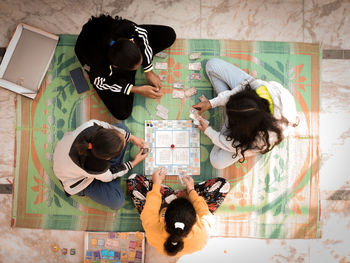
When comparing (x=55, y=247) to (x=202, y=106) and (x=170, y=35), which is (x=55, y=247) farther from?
(x=170, y=35)

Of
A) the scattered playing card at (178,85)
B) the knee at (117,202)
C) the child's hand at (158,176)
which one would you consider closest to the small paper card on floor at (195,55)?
the scattered playing card at (178,85)

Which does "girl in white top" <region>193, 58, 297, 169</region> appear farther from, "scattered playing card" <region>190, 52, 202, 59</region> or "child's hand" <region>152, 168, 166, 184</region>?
"child's hand" <region>152, 168, 166, 184</region>

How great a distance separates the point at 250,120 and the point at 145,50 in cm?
89

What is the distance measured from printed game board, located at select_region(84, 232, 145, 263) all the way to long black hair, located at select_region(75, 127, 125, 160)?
818mm

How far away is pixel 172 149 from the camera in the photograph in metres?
2.05

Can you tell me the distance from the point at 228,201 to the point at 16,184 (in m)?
1.68

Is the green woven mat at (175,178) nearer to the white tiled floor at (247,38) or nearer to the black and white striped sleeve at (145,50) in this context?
the white tiled floor at (247,38)

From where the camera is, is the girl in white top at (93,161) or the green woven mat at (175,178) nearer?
the girl in white top at (93,161)

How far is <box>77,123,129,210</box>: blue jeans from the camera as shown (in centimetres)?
189

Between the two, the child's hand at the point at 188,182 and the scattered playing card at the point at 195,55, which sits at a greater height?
the scattered playing card at the point at 195,55

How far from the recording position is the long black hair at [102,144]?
149 cm

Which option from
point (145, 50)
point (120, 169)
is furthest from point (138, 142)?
point (145, 50)

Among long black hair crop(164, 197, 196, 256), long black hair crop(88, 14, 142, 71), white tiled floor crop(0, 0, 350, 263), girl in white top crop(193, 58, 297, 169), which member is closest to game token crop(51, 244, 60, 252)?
white tiled floor crop(0, 0, 350, 263)

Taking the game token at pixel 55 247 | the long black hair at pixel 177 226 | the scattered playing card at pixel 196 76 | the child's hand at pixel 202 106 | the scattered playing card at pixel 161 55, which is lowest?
the game token at pixel 55 247
